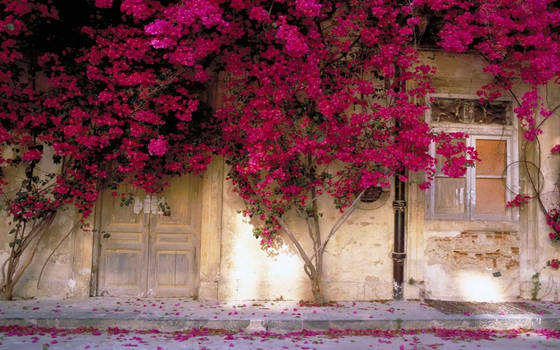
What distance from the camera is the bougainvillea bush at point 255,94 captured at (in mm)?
6145

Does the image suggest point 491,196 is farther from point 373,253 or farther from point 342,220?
point 342,220

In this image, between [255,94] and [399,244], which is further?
[399,244]

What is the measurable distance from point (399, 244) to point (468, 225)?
1120 millimetres

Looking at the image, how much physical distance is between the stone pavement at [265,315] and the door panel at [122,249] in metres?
0.26

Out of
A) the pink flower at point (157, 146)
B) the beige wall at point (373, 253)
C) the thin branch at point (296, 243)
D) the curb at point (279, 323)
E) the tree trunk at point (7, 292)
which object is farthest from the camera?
the beige wall at point (373, 253)

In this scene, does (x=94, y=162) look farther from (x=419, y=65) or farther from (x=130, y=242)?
(x=419, y=65)

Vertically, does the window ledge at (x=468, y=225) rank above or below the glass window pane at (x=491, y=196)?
below

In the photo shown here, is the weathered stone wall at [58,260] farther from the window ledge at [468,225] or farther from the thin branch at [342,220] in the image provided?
the window ledge at [468,225]

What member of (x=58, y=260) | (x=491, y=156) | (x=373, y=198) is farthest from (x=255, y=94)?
(x=491, y=156)

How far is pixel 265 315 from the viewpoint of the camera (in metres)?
6.08

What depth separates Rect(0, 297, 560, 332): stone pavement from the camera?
5.78 m

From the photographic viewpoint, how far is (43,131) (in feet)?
21.8

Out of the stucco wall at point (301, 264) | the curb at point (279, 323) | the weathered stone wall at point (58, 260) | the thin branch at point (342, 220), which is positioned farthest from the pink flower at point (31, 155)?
the thin branch at point (342, 220)

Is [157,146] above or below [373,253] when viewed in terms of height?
above
